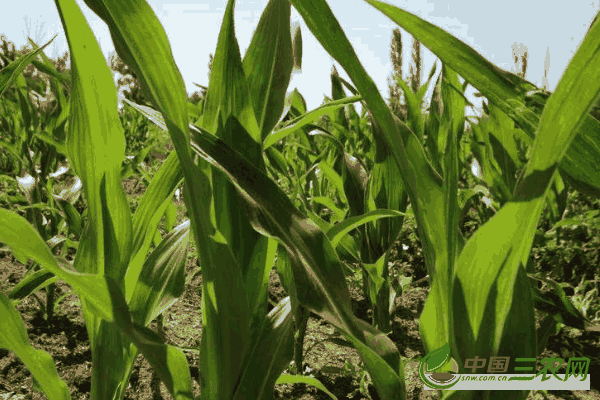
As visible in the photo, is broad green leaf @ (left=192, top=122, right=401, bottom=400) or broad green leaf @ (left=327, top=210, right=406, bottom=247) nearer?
broad green leaf @ (left=192, top=122, right=401, bottom=400)

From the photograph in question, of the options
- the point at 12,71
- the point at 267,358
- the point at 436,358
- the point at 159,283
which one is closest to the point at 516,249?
the point at 436,358

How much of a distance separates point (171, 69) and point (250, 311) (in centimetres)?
32

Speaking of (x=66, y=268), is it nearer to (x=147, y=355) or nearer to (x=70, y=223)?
(x=147, y=355)

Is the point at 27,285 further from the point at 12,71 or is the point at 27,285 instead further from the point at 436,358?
the point at 436,358

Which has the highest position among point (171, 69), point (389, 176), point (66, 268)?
point (389, 176)

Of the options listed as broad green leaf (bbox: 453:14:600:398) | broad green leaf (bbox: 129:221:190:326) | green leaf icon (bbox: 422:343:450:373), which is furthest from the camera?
broad green leaf (bbox: 129:221:190:326)

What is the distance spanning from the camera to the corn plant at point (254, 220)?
0.44 meters

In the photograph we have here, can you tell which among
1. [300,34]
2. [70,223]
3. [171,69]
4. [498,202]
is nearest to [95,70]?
[171,69]

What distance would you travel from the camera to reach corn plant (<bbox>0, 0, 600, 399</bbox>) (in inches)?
17.1

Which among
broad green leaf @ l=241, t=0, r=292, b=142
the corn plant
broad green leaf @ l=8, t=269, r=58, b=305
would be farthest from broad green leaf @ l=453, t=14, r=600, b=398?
broad green leaf @ l=8, t=269, r=58, b=305

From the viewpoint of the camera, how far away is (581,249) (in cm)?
138

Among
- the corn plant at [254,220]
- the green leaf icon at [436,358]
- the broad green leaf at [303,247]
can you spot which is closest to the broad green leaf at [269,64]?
the corn plant at [254,220]

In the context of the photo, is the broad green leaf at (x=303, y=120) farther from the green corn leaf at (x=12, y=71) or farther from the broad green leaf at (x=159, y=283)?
the green corn leaf at (x=12, y=71)

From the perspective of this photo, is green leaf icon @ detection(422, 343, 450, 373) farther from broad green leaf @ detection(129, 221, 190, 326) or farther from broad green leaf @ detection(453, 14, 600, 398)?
broad green leaf @ detection(129, 221, 190, 326)
